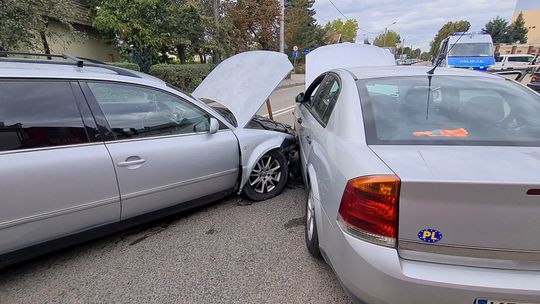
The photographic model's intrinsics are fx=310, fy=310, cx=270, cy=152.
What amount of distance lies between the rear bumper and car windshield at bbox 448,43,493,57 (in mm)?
17373

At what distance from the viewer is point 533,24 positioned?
63.9 metres

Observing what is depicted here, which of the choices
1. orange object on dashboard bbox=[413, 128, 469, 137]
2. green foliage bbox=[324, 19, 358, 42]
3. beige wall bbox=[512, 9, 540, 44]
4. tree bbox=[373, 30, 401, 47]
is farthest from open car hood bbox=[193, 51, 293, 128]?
tree bbox=[373, 30, 401, 47]

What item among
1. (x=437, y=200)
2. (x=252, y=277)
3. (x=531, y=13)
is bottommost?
(x=252, y=277)

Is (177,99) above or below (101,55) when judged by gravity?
below

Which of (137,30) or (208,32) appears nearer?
(137,30)

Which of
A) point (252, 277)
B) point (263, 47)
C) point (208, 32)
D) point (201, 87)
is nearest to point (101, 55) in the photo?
point (208, 32)

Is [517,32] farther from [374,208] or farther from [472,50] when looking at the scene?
[374,208]

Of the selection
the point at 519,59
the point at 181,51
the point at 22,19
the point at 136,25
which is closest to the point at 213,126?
the point at 22,19

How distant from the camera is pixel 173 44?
1410 cm

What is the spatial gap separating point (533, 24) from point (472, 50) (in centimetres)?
6836

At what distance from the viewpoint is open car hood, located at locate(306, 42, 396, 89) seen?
728cm

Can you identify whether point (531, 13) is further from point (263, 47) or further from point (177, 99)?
point (177, 99)

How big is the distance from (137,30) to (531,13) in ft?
272

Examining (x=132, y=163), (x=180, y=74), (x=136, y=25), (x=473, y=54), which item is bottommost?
(x=132, y=163)
